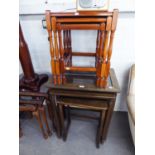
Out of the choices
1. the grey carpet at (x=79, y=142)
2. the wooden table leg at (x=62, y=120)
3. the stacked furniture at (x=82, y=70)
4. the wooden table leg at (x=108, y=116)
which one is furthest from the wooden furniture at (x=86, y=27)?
the grey carpet at (x=79, y=142)

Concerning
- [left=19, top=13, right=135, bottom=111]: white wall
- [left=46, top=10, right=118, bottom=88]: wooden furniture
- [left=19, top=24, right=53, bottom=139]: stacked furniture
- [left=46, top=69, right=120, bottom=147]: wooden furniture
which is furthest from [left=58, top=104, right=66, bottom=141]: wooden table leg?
[left=19, top=13, right=135, bottom=111]: white wall

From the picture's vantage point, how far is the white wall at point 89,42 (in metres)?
1.25

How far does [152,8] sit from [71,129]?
141 centimetres

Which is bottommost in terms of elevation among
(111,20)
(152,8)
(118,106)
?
(118,106)

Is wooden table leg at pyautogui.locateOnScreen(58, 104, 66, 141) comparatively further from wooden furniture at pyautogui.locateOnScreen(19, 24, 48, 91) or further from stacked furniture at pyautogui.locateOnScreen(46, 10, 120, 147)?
wooden furniture at pyautogui.locateOnScreen(19, 24, 48, 91)

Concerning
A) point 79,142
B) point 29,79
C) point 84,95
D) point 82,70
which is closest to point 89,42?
point 82,70

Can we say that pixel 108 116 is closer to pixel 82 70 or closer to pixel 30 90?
pixel 82 70

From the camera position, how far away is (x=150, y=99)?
0.79 m

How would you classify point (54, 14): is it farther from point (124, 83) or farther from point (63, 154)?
point (63, 154)

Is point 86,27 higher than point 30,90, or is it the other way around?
point 86,27

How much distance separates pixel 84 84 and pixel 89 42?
508 mm

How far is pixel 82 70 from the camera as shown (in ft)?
3.32

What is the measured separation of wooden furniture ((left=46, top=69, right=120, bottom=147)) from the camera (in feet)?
3.38
